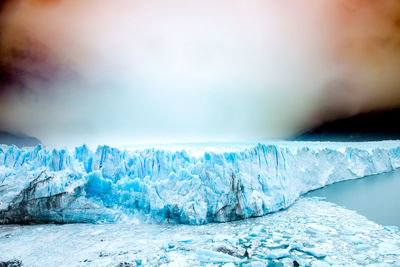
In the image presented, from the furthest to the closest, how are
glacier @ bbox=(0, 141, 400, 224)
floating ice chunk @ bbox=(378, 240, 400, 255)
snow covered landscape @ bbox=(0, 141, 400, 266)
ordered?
glacier @ bbox=(0, 141, 400, 224)
snow covered landscape @ bbox=(0, 141, 400, 266)
floating ice chunk @ bbox=(378, 240, 400, 255)

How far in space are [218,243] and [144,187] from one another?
321 centimetres

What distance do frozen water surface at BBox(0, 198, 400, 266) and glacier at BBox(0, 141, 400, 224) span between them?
1.22ft

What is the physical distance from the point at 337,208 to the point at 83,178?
858cm

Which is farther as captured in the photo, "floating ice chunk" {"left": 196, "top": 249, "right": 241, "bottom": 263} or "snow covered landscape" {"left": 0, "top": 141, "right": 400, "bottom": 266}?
"snow covered landscape" {"left": 0, "top": 141, "right": 400, "bottom": 266}

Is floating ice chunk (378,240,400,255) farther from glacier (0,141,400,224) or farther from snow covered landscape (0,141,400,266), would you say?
glacier (0,141,400,224)

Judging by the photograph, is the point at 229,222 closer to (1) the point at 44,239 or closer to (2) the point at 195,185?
(2) the point at 195,185

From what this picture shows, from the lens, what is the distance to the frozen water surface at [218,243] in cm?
409

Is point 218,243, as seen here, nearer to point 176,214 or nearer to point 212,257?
point 212,257

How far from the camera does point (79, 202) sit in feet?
21.8

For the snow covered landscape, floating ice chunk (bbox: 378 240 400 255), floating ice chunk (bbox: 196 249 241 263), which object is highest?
the snow covered landscape

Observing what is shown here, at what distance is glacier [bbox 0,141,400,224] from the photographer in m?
6.40

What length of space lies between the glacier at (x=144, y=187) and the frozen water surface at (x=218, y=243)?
371mm

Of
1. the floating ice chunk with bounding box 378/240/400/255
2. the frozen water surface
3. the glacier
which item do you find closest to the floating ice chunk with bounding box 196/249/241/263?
the frozen water surface

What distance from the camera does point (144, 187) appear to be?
22.7ft
